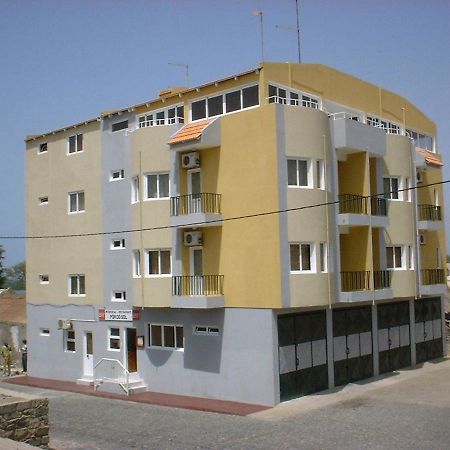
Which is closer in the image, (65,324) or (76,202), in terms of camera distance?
(65,324)

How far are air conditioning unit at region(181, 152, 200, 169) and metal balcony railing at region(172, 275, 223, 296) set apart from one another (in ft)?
12.3

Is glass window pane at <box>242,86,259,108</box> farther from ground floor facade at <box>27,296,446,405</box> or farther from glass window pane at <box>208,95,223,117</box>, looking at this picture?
ground floor facade at <box>27,296,446,405</box>

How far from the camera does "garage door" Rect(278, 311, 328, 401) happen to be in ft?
67.5

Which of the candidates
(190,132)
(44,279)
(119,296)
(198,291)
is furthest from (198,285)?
(44,279)

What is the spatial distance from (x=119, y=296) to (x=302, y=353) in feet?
25.8

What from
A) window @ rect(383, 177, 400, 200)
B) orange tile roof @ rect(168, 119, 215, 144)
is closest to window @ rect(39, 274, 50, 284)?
orange tile roof @ rect(168, 119, 215, 144)

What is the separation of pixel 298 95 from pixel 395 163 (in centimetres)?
509

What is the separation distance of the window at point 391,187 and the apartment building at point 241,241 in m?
0.07

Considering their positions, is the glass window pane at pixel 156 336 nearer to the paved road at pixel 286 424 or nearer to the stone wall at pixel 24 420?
the paved road at pixel 286 424

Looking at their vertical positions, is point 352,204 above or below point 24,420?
above

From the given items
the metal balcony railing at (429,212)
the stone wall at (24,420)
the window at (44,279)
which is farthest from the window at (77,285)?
the metal balcony railing at (429,212)

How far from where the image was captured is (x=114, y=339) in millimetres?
25453

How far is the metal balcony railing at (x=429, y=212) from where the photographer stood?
27.2 metres

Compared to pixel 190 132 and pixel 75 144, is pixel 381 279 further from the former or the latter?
pixel 75 144
